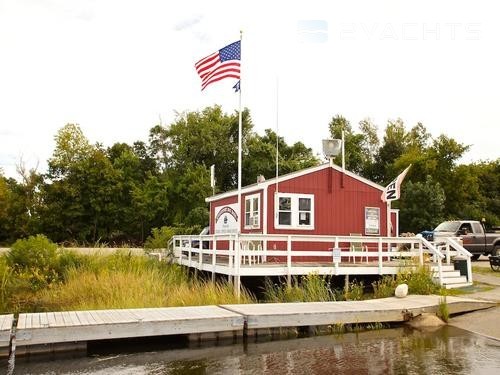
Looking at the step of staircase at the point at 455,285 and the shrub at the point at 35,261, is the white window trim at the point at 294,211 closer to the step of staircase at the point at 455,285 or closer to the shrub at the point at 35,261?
the step of staircase at the point at 455,285

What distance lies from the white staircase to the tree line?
24.5 meters

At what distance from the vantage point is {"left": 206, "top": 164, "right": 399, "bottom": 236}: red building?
17828mm

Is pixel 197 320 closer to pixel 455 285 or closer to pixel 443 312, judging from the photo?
pixel 443 312

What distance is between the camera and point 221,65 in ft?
56.1

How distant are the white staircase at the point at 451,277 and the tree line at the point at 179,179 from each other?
80.4 ft

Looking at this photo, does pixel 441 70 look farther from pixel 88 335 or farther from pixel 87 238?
pixel 87 238

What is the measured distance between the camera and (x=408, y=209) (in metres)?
40.2

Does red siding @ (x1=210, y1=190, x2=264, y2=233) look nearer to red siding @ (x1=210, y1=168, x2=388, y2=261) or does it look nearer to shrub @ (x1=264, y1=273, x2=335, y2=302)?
red siding @ (x1=210, y1=168, x2=388, y2=261)

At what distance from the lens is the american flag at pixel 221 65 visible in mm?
16906

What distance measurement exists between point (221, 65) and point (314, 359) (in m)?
→ 11.1

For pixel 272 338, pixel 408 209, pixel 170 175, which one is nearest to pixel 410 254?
Result: pixel 272 338

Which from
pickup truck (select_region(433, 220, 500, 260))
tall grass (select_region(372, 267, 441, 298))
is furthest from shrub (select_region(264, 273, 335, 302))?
pickup truck (select_region(433, 220, 500, 260))

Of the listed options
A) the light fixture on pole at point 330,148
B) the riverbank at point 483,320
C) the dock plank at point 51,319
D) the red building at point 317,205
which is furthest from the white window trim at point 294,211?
the dock plank at point 51,319

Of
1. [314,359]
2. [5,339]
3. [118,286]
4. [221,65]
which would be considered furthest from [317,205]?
[5,339]
